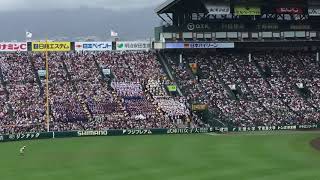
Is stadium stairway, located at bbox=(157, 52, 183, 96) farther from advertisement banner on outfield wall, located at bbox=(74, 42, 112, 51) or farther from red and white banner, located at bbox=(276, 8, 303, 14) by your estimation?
red and white banner, located at bbox=(276, 8, 303, 14)

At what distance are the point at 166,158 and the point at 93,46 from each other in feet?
139

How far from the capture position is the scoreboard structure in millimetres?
89000

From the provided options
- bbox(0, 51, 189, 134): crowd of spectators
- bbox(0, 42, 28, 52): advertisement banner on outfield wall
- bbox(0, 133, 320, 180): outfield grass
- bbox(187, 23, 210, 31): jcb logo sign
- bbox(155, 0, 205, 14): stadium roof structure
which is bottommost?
bbox(0, 133, 320, 180): outfield grass

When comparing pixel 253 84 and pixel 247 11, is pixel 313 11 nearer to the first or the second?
pixel 247 11

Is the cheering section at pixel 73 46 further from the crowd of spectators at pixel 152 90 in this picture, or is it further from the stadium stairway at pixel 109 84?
the stadium stairway at pixel 109 84

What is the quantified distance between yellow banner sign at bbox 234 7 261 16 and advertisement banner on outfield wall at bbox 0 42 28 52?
1205 inches

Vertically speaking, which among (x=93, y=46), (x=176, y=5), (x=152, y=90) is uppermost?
(x=176, y=5)

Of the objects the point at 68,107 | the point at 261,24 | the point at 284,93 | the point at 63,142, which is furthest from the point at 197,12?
the point at 63,142

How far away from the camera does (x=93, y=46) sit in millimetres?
92062

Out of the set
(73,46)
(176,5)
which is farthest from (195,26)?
(73,46)

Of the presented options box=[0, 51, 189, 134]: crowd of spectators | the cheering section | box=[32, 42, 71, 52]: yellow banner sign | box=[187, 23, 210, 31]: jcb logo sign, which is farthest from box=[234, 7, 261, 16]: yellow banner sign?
box=[32, 42, 71, 52]: yellow banner sign

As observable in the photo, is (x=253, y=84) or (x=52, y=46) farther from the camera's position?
(x=52, y=46)

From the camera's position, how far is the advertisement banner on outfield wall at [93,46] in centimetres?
9156

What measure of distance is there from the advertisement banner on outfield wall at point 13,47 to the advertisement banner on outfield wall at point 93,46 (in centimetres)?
748
